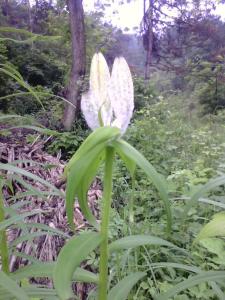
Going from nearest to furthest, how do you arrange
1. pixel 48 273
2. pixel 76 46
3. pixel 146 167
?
pixel 146 167
pixel 48 273
pixel 76 46

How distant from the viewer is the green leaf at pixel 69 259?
41cm

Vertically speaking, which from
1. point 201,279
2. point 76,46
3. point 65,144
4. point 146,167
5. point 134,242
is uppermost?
point 76,46

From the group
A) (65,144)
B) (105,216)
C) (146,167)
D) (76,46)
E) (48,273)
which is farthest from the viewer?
(76,46)

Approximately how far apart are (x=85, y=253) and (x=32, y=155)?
272 cm

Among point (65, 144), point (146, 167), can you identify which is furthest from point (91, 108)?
point (65, 144)

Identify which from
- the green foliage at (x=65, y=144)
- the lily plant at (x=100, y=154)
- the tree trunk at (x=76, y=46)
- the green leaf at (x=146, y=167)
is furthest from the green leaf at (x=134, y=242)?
the tree trunk at (x=76, y=46)

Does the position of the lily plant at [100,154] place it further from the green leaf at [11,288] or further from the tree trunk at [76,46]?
the tree trunk at [76,46]

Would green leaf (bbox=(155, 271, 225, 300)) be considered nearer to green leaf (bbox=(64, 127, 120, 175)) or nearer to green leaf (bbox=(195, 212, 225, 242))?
green leaf (bbox=(195, 212, 225, 242))

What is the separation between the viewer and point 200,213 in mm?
2090

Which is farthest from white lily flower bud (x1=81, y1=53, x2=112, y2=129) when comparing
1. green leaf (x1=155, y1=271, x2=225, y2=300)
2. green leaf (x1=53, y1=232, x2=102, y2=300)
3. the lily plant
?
→ green leaf (x1=155, y1=271, x2=225, y2=300)

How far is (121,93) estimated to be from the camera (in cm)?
47

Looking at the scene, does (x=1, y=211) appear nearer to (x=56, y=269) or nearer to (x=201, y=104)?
(x=56, y=269)

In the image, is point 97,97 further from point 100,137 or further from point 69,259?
point 69,259

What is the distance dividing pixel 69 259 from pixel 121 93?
0.72 ft
